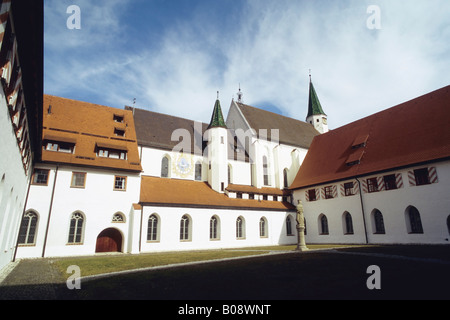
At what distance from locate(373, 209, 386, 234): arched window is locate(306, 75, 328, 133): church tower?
23.9 meters

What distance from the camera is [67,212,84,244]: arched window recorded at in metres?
20.2

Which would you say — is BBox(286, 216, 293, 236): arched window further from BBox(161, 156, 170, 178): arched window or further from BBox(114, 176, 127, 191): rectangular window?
BBox(114, 176, 127, 191): rectangular window

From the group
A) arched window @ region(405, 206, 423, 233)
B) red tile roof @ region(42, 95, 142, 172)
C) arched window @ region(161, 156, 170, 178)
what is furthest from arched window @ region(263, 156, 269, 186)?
red tile roof @ region(42, 95, 142, 172)

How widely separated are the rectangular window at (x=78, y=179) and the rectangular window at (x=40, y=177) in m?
1.71

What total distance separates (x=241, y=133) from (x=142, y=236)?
728 inches

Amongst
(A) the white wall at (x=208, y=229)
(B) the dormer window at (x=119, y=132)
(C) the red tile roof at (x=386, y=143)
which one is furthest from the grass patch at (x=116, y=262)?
(C) the red tile roof at (x=386, y=143)

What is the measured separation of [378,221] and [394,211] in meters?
1.97

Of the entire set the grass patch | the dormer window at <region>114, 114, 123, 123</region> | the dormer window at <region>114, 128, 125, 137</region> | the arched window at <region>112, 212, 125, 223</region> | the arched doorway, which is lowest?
the grass patch

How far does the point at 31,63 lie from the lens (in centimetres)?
910

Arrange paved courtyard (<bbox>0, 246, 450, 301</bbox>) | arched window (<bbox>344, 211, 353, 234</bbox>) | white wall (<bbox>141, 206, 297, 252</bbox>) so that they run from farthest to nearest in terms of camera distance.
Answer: arched window (<bbox>344, 211, 353, 234</bbox>)
white wall (<bbox>141, 206, 297, 252</bbox>)
paved courtyard (<bbox>0, 246, 450, 301</bbox>)

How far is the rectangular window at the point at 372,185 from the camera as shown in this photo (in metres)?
24.7

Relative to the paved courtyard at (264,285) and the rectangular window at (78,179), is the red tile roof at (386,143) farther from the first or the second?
the rectangular window at (78,179)

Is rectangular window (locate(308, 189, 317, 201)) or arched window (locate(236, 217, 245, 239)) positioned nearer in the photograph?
arched window (locate(236, 217, 245, 239))

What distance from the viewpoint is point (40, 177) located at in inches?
784
